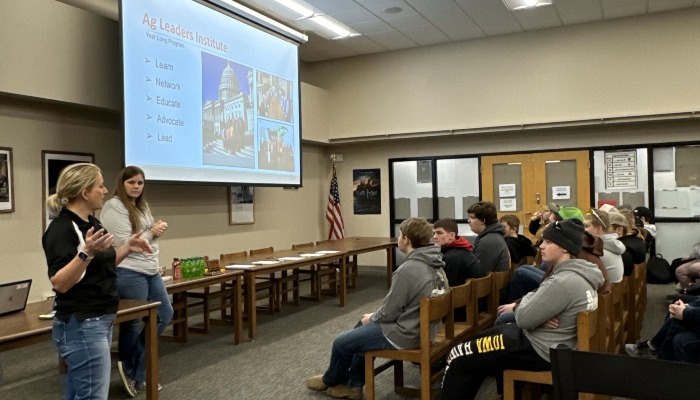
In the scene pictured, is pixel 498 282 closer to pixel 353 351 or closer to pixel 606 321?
pixel 606 321

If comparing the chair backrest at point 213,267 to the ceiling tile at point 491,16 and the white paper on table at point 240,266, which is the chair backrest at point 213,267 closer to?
the white paper on table at point 240,266

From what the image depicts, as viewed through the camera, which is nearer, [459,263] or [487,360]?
[487,360]

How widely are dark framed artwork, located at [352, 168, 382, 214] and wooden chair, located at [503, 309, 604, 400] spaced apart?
729cm

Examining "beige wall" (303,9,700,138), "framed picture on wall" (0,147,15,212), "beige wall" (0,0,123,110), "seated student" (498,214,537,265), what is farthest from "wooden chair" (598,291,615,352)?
"beige wall" (303,9,700,138)

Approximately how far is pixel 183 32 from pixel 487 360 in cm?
475

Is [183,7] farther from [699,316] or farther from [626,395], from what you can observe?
[626,395]

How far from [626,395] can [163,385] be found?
3237mm

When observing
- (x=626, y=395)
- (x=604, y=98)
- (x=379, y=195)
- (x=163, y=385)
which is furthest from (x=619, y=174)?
(x=626, y=395)

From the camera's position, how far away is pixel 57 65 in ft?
16.9

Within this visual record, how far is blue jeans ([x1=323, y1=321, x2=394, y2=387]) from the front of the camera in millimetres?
3104

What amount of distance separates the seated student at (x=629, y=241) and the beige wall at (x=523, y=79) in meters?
3.66

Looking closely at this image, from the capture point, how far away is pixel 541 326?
8.55 feet

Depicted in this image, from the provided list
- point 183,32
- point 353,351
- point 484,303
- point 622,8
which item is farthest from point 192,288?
point 622,8

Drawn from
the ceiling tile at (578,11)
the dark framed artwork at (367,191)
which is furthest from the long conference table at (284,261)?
the ceiling tile at (578,11)
